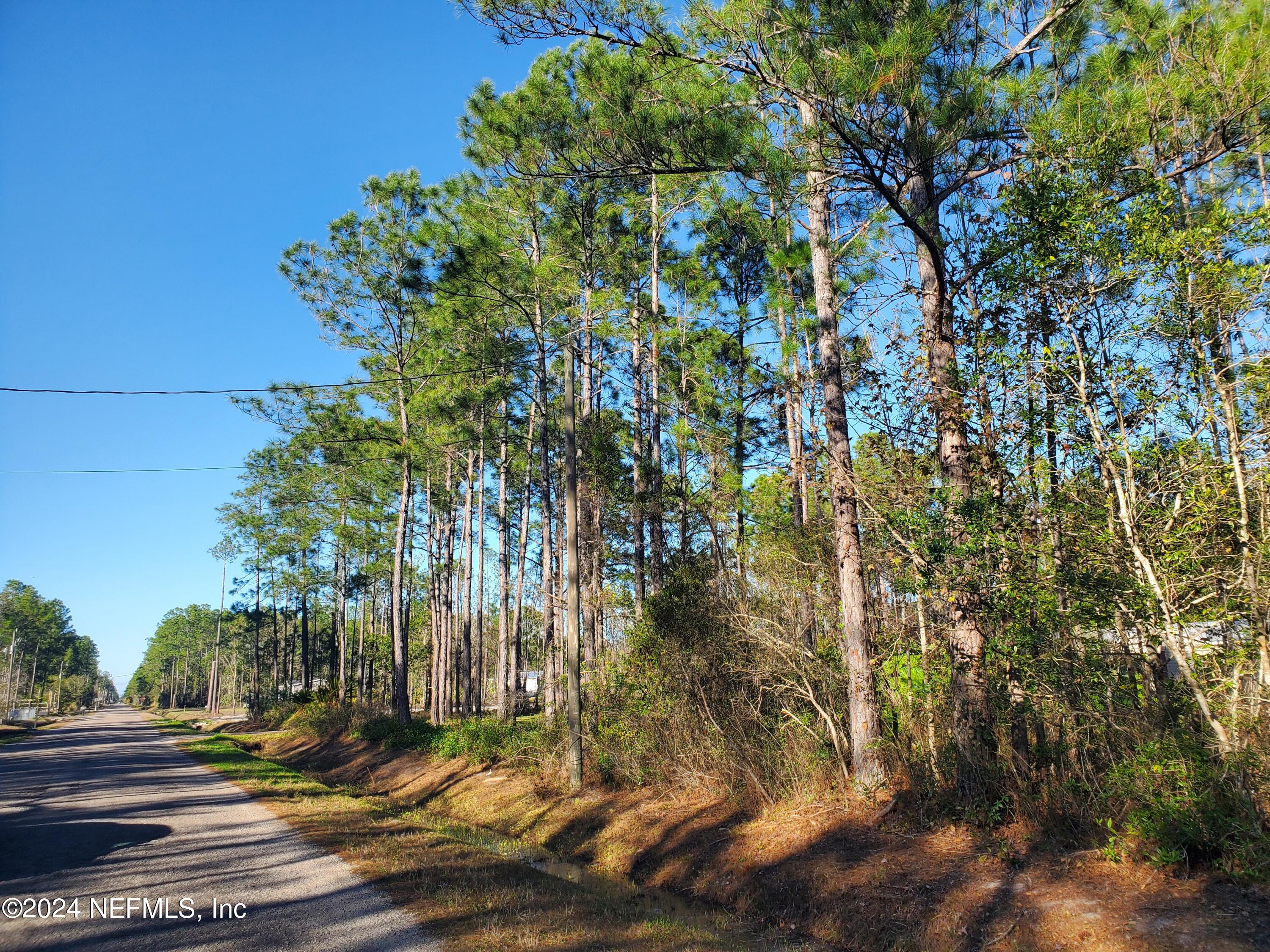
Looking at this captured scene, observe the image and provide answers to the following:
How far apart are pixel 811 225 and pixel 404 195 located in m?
15.3

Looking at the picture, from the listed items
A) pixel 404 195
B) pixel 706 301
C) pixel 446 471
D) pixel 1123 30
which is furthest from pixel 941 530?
pixel 446 471

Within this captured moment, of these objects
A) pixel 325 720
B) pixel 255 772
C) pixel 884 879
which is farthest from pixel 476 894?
pixel 325 720

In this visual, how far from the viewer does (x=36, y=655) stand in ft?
252

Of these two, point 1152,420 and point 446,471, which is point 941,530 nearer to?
point 1152,420

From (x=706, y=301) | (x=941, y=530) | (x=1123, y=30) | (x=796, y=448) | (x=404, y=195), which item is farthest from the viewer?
(x=404, y=195)

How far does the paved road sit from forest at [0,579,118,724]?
165ft

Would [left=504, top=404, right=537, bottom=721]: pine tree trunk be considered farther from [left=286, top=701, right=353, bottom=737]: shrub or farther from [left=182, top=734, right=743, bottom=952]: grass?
[left=182, top=734, right=743, bottom=952]: grass

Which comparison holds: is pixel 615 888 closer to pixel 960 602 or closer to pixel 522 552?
pixel 960 602

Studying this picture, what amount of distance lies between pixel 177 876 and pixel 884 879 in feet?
20.9

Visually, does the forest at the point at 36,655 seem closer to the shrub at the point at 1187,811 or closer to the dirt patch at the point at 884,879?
the dirt patch at the point at 884,879

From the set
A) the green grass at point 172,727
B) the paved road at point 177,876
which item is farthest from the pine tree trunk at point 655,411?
the green grass at point 172,727

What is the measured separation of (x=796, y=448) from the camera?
45.4 ft

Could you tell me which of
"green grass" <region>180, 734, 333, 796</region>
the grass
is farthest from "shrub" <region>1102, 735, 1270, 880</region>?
"green grass" <region>180, 734, 333, 796</region>

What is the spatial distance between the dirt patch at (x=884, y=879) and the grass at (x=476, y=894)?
0.85m
